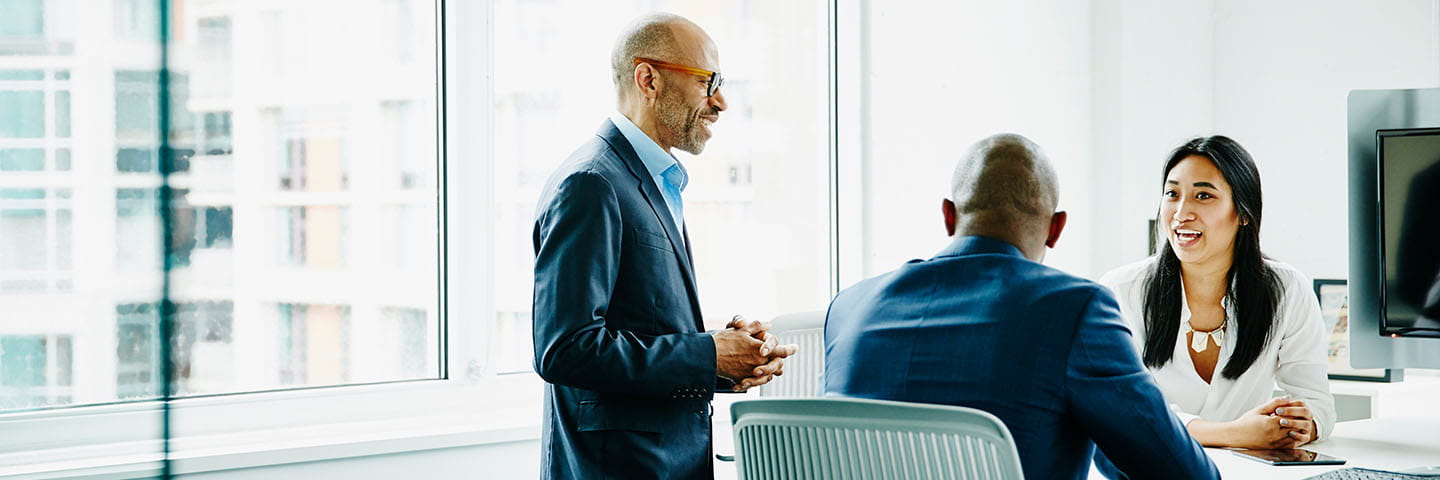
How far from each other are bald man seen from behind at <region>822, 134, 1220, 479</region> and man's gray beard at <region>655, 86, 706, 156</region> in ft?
1.65

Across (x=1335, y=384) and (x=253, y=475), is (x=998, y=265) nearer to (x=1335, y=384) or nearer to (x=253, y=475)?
(x=253, y=475)

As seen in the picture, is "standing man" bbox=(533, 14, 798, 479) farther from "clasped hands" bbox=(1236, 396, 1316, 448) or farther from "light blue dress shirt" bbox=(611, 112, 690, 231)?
"clasped hands" bbox=(1236, 396, 1316, 448)

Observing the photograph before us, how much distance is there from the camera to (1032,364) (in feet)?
4.66

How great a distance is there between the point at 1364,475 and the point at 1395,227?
0.54 metres

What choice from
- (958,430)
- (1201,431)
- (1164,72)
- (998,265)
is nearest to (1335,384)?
(1164,72)

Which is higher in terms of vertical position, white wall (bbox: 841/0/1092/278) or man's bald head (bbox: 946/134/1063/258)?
white wall (bbox: 841/0/1092/278)

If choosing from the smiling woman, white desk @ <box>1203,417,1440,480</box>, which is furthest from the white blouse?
white desk @ <box>1203,417,1440,480</box>

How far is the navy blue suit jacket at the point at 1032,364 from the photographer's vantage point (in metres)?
1.41

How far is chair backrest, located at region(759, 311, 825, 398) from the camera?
2502 mm

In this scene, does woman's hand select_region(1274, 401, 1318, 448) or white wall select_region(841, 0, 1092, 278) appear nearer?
woman's hand select_region(1274, 401, 1318, 448)

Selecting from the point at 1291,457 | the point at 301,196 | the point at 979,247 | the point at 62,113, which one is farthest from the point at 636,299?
the point at 62,113

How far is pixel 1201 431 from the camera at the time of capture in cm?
200

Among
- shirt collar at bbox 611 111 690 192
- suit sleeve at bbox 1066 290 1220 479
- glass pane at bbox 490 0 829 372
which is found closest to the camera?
suit sleeve at bbox 1066 290 1220 479

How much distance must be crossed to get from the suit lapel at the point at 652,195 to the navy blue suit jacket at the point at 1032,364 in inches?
17.1
